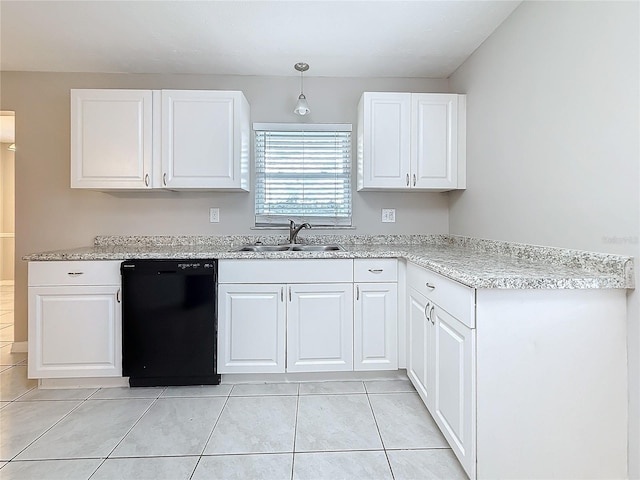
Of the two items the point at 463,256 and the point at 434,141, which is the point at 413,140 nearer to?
the point at 434,141

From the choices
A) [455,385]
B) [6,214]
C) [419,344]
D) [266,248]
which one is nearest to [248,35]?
[266,248]

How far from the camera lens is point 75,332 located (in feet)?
7.21

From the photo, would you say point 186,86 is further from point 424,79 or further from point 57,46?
point 424,79

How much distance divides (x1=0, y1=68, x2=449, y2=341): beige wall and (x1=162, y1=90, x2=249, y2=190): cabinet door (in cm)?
37

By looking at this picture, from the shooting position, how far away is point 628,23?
4.15 ft

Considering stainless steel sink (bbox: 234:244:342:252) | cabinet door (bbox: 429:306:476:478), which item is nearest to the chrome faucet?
stainless steel sink (bbox: 234:244:342:252)

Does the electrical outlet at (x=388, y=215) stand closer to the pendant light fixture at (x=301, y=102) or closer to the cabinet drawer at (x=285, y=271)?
Answer: the cabinet drawer at (x=285, y=271)

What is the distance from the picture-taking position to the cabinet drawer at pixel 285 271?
2.24 meters

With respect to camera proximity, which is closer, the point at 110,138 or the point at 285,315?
the point at 285,315

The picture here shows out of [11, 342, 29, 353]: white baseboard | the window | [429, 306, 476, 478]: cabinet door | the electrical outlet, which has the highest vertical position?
the window

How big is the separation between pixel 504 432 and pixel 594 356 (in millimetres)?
448

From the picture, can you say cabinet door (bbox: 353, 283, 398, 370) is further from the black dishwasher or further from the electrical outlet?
the black dishwasher

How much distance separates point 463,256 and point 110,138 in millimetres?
2546

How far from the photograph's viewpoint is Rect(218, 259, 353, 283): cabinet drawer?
224 centimetres
